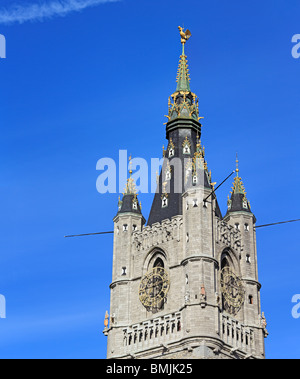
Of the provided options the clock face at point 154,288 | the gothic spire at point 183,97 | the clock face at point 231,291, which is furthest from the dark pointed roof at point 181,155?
the clock face at point 231,291

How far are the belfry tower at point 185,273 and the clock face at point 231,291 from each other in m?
0.07

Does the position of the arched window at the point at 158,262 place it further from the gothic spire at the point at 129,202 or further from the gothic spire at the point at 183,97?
the gothic spire at the point at 183,97

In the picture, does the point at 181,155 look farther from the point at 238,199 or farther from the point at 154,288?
the point at 154,288

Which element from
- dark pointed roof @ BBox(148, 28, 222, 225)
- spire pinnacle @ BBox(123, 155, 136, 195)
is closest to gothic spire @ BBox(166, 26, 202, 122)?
dark pointed roof @ BBox(148, 28, 222, 225)

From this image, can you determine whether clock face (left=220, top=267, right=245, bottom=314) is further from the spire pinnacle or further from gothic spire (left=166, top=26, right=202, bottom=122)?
gothic spire (left=166, top=26, right=202, bottom=122)

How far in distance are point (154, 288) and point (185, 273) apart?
315 cm

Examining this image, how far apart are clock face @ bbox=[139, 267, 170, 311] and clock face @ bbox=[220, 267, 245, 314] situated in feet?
13.0

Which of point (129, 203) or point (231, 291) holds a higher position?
point (129, 203)

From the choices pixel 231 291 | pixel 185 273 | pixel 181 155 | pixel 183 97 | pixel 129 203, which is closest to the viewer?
pixel 185 273

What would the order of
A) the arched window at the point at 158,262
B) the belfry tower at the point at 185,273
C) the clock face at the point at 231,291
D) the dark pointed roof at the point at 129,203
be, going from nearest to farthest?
the belfry tower at the point at 185,273
the clock face at the point at 231,291
the arched window at the point at 158,262
the dark pointed roof at the point at 129,203

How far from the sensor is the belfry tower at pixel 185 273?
65.9 meters

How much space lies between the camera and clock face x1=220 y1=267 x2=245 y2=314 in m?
68.8

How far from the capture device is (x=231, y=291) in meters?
69.6

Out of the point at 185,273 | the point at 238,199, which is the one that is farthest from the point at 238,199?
the point at 185,273
